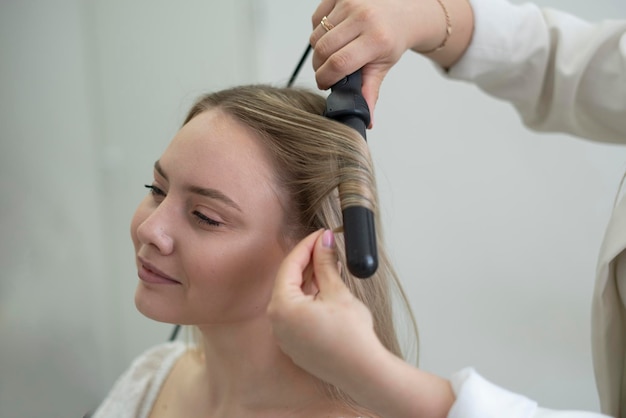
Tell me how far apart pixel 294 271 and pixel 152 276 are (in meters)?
0.26

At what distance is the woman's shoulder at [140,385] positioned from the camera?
36.5 inches

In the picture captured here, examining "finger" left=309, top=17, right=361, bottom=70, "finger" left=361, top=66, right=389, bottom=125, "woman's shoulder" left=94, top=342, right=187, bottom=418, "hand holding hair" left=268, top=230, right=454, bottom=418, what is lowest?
"woman's shoulder" left=94, top=342, right=187, bottom=418

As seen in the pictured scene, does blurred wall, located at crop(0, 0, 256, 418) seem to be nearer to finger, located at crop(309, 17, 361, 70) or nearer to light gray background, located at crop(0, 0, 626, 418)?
light gray background, located at crop(0, 0, 626, 418)

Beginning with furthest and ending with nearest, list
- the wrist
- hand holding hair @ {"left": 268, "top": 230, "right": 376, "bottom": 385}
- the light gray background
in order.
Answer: the light gray background → the wrist → hand holding hair @ {"left": 268, "top": 230, "right": 376, "bottom": 385}

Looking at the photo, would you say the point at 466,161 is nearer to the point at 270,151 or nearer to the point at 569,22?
the point at 569,22

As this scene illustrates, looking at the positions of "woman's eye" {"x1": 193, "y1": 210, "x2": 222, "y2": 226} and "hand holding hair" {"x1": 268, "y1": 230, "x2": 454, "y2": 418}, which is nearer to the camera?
"hand holding hair" {"x1": 268, "y1": 230, "x2": 454, "y2": 418}

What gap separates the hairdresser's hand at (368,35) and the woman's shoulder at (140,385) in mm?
557

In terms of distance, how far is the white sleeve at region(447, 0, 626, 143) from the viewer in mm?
803

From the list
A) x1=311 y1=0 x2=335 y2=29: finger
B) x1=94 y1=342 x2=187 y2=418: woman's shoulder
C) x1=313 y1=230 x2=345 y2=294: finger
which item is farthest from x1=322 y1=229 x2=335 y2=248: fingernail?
x1=94 y1=342 x2=187 y2=418: woman's shoulder

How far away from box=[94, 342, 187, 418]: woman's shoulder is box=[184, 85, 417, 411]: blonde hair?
0.35 meters

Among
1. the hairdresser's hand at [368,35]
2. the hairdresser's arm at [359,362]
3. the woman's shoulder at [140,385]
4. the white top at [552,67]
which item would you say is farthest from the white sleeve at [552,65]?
the woman's shoulder at [140,385]

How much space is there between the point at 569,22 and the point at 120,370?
3.08 ft

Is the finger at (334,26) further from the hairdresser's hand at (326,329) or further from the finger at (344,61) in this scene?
the hairdresser's hand at (326,329)

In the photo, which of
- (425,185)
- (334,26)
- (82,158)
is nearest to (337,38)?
(334,26)
